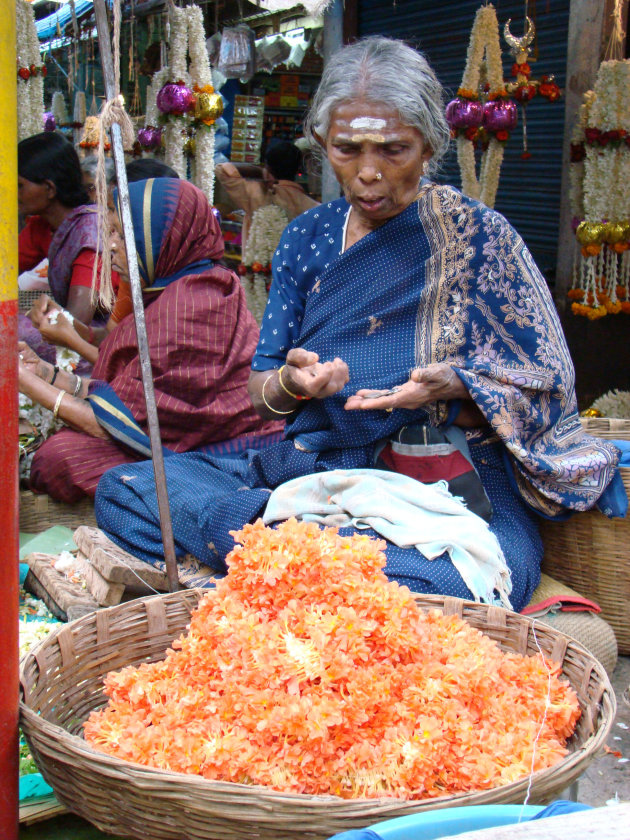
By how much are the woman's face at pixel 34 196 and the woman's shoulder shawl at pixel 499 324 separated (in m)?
3.08

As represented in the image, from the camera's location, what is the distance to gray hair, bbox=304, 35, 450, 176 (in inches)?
90.5

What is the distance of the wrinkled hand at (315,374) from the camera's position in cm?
220

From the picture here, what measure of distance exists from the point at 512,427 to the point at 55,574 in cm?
153

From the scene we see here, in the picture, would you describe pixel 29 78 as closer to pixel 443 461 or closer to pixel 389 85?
pixel 389 85

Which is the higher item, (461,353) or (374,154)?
(374,154)

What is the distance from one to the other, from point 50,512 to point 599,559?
A: 2.19 m

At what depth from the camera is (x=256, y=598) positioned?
1.50 meters

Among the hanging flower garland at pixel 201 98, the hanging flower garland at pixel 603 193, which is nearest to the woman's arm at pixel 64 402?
the hanging flower garland at pixel 201 98

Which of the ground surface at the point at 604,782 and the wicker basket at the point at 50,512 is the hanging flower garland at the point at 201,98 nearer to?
the wicker basket at the point at 50,512

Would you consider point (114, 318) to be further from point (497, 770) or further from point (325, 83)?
point (497, 770)

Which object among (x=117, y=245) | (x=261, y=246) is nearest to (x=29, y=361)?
(x=117, y=245)

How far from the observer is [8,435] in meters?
1.30

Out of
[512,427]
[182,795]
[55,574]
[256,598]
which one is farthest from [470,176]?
[182,795]

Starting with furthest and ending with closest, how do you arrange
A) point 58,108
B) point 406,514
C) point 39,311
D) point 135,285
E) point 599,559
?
point 58,108, point 39,311, point 599,559, point 406,514, point 135,285
